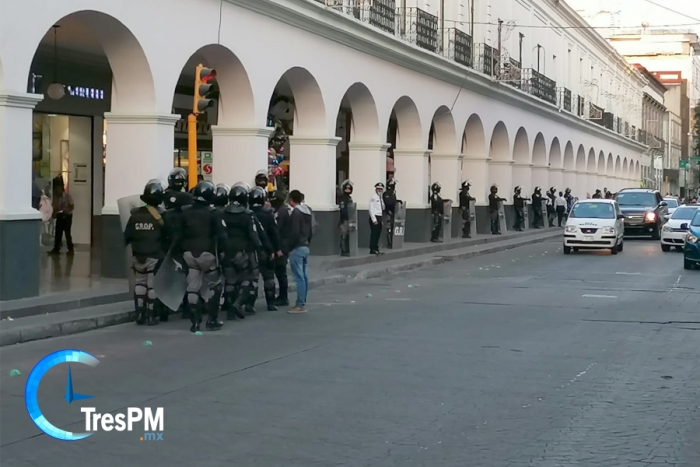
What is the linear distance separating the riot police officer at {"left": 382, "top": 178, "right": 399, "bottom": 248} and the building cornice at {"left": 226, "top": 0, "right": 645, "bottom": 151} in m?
3.30

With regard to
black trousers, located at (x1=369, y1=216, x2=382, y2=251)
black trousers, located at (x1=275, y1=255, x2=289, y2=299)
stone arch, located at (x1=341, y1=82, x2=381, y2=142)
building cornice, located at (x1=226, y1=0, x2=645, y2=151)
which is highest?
building cornice, located at (x1=226, y1=0, x2=645, y2=151)

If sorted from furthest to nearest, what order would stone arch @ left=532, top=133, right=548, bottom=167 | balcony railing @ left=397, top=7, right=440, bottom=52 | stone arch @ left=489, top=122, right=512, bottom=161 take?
stone arch @ left=532, top=133, right=548, bottom=167 < stone arch @ left=489, top=122, right=512, bottom=161 < balcony railing @ left=397, top=7, right=440, bottom=52

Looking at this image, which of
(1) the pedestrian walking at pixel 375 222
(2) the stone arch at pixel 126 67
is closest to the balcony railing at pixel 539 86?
(1) the pedestrian walking at pixel 375 222

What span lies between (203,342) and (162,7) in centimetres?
701

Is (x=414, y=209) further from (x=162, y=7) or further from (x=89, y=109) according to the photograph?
(x=162, y=7)

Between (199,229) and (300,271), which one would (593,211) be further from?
(199,229)

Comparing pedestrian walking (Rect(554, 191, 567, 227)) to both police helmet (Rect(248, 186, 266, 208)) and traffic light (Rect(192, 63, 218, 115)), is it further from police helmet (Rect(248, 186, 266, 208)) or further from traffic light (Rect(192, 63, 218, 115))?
police helmet (Rect(248, 186, 266, 208))

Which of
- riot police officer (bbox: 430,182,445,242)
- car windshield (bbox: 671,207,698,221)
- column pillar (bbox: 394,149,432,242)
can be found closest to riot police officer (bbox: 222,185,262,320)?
column pillar (bbox: 394,149,432,242)

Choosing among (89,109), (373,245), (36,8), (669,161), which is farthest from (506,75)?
(669,161)

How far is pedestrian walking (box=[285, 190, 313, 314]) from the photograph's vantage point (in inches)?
579

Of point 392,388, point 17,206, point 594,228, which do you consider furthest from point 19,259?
point 594,228

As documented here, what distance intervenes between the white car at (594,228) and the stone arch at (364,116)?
6981mm

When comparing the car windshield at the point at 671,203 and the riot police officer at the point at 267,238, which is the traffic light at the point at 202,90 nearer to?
the riot police officer at the point at 267,238

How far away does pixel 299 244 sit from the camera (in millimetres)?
14898
